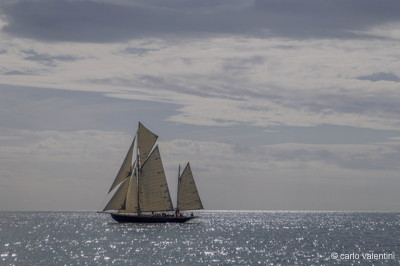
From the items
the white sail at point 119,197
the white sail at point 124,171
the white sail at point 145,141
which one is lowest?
the white sail at point 119,197

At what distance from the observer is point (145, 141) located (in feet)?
425

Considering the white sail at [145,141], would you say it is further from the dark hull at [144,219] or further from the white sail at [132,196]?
the dark hull at [144,219]

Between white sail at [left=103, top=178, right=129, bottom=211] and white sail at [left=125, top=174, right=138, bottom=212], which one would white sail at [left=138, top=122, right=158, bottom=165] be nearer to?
white sail at [left=125, top=174, right=138, bottom=212]

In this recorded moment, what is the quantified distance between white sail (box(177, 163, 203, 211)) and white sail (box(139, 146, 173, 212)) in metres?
5.92

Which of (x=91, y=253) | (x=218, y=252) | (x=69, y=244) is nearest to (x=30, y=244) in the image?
(x=69, y=244)

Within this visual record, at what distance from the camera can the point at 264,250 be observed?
278 ft

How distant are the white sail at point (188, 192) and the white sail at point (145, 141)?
9.30 meters

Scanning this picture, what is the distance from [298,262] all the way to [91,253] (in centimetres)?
2509

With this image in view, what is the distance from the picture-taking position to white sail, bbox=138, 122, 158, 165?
425 ft

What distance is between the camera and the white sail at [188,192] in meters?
135

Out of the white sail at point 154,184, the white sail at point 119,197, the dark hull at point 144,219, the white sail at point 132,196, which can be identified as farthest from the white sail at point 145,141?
the dark hull at point 144,219

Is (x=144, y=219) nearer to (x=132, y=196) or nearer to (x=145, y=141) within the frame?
(x=132, y=196)

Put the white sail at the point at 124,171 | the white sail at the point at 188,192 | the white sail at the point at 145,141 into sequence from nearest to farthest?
the white sail at the point at 124,171
the white sail at the point at 145,141
the white sail at the point at 188,192

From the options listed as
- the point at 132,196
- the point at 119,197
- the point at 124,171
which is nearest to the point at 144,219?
the point at 132,196
